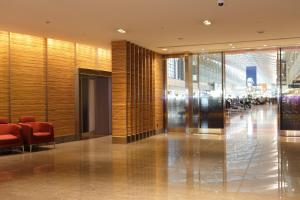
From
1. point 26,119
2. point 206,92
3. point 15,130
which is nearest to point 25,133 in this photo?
point 15,130

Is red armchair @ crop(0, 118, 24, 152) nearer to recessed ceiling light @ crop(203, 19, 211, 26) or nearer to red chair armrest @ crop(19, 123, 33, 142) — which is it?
red chair armrest @ crop(19, 123, 33, 142)

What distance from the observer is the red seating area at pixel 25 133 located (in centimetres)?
957

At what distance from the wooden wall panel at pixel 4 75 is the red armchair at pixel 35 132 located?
0.57 metres

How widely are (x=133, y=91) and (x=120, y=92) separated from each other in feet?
2.49

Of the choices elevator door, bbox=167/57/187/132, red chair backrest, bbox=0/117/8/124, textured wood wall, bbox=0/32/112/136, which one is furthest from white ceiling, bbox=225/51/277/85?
red chair backrest, bbox=0/117/8/124

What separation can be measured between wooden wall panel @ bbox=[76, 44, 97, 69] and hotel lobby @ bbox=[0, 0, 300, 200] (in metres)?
0.07

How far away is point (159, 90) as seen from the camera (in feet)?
50.1

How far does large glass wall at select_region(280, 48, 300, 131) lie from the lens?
45.7 ft

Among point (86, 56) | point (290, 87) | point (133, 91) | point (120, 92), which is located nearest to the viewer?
point (120, 92)

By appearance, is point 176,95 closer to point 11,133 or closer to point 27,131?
point 27,131

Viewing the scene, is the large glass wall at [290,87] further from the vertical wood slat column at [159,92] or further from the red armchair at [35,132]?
the red armchair at [35,132]

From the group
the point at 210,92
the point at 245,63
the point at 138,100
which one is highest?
the point at 245,63

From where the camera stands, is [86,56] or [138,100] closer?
[138,100]

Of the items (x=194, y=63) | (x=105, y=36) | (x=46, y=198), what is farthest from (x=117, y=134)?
(x=46, y=198)
